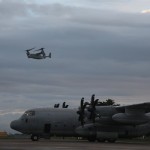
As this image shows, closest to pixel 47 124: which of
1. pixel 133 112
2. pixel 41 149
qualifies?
pixel 133 112

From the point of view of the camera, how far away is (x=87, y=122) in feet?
166

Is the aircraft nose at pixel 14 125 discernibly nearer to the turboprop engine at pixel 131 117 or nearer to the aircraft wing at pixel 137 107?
the turboprop engine at pixel 131 117

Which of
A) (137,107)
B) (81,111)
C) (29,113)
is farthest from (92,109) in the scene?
(29,113)

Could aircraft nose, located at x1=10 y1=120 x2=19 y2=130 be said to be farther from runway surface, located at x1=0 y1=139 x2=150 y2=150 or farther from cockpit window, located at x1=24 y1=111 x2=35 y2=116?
runway surface, located at x1=0 y1=139 x2=150 y2=150

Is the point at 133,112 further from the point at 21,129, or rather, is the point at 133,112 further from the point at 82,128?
the point at 21,129

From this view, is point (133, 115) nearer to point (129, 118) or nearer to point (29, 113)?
point (129, 118)

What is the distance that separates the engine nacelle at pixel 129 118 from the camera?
4731 cm

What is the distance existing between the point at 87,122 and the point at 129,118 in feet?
16.5

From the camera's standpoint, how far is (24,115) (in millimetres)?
51281

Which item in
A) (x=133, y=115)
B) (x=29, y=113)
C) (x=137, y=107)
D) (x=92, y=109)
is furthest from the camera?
(x=29, y=113)

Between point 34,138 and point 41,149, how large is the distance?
22.3 meters

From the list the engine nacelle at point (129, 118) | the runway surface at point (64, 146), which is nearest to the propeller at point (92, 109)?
the engine nacelle at point (129, 118)

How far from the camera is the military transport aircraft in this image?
159 ft

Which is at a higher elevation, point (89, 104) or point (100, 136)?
point (89, 104)
